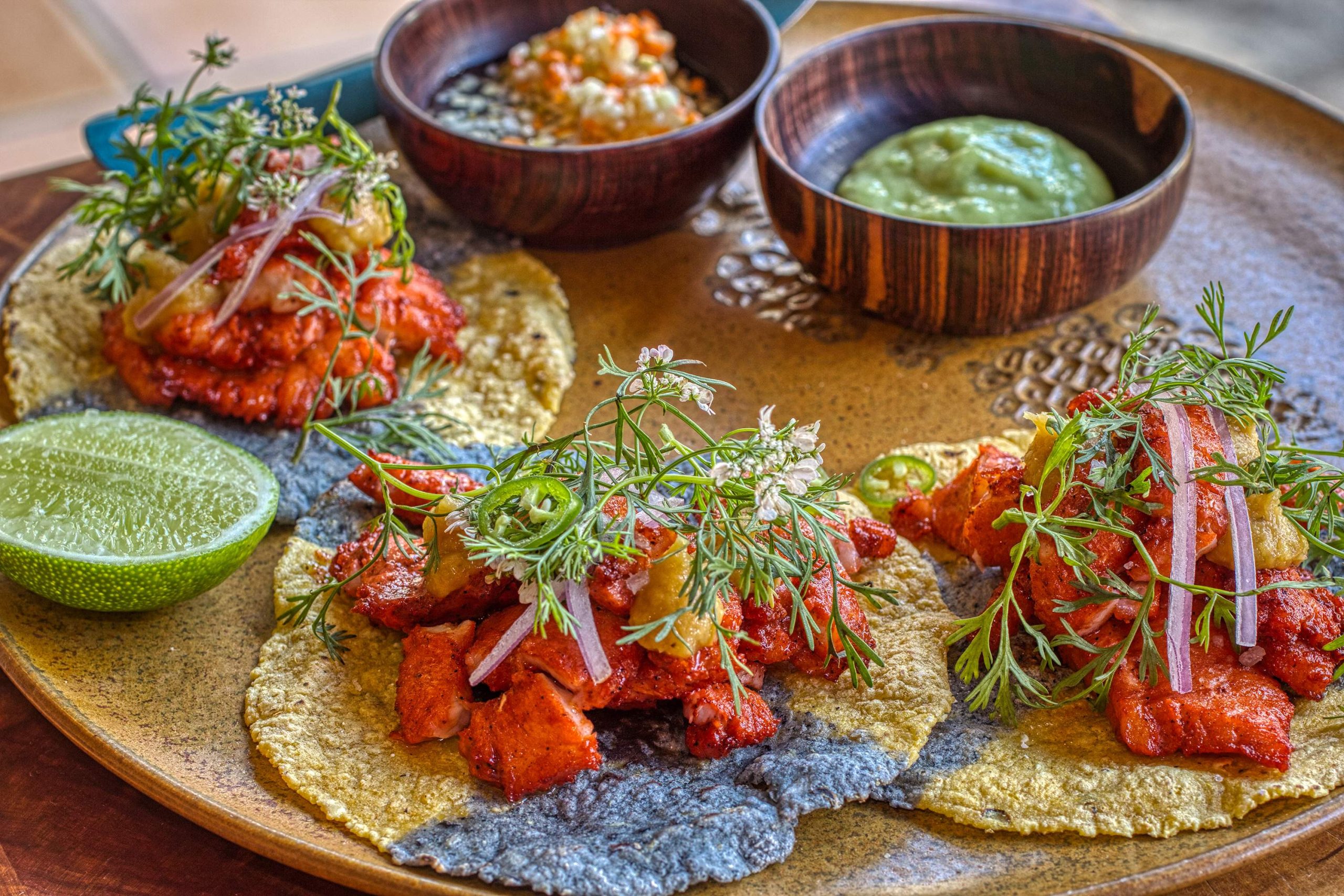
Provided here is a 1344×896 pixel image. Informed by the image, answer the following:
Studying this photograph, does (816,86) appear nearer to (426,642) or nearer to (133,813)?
(426,642)

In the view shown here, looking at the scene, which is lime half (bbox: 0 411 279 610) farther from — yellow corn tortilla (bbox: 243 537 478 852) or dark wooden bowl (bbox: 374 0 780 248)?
dark wooden bowl (bbox: 374 0 780 248)

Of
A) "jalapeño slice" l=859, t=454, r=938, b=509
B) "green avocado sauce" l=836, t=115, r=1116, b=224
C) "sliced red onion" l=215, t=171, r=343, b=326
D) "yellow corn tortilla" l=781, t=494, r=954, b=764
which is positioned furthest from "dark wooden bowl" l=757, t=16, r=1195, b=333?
"sliced red onion" l=215, t=171, r=343, b=326

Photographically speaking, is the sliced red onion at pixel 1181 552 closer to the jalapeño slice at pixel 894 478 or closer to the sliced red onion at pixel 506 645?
the jalapeño slice at pixel 894 478

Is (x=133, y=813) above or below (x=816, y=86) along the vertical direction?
above

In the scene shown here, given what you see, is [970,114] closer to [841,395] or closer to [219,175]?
[841,395]

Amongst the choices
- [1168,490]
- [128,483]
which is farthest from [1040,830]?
[128,483]

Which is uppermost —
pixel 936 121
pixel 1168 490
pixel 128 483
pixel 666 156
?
pixel 128 483
